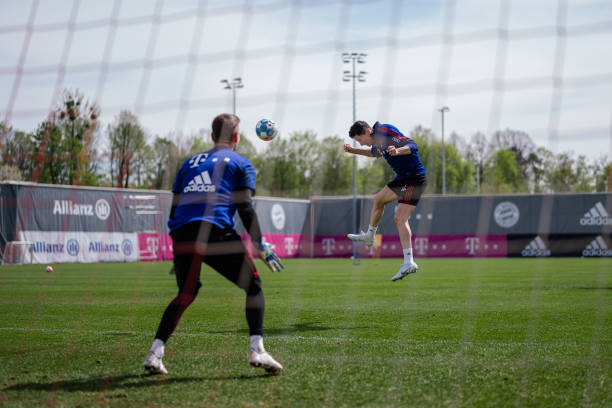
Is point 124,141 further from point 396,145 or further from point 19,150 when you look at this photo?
point 396,145

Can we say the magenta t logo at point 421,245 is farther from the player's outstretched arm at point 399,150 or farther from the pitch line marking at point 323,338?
the pitch line marking at point 323,338

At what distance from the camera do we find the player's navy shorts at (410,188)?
30.3ft

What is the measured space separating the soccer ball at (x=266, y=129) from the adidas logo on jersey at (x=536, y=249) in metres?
29.7

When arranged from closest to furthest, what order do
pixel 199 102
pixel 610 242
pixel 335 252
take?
pixel 199 102 → pixel 610 242 → pixel 335 252

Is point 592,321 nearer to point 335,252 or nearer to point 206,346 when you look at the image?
point 206,346

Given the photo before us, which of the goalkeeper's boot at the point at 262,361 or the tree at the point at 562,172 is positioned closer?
the goalkeeper's boot at the point at 262,361

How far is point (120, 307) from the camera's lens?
33.9 ft

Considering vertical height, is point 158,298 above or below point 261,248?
below

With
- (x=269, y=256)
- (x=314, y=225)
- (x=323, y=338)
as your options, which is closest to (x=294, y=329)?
(x=323, y=338)

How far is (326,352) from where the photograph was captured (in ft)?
20.0

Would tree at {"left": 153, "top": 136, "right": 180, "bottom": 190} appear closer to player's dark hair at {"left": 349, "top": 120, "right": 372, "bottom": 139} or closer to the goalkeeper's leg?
player's dark hair at {"left": 349, "top": 120, "right": 372, "bottom": 139}

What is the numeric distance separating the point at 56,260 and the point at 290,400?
77.7ft

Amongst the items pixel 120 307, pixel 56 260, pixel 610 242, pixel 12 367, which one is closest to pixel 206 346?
pixel 12 367

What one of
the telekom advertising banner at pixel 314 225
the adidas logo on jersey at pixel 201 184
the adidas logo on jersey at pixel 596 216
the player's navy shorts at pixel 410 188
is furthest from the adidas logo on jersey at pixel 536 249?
the adidas logo on jersey at pixel 201 184
